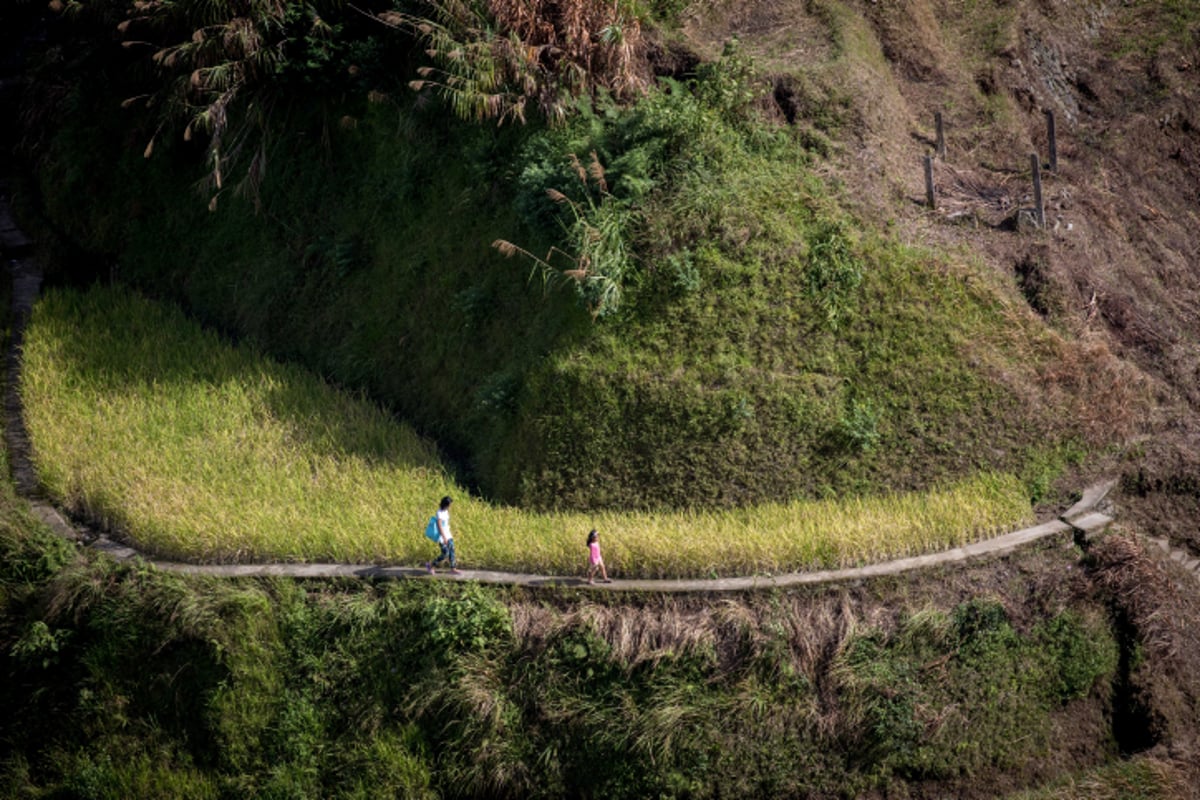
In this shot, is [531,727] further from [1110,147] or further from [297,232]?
[1110,147]

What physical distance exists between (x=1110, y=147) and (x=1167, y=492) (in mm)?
7276

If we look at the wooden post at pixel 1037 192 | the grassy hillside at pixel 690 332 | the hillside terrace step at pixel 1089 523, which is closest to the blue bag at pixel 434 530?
the grassy hillside at pixel 690 332

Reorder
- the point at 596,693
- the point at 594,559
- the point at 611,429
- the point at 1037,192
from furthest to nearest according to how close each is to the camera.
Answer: the point at 1037,192 < the point at 611,429 < the point at 594,559 < the point at 596,693

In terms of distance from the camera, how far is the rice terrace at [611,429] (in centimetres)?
1170

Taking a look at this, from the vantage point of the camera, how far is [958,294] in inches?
552

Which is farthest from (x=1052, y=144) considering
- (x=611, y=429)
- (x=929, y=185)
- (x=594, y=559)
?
(x=594, y=559)

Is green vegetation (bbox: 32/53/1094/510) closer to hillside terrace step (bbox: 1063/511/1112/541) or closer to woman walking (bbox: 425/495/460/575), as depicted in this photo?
hillside terrace step (bbox: 1063/511/1112/541)

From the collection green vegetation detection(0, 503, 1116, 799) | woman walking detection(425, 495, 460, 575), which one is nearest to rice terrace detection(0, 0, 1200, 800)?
green vegetation detection(0, 503, 1116, 799)

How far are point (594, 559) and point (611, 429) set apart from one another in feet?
6.94

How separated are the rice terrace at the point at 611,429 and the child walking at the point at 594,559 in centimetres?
12

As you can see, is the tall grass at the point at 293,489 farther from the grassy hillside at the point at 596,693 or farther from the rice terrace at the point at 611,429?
the grassy hillside at the point at 596,693

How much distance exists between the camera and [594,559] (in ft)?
38.8

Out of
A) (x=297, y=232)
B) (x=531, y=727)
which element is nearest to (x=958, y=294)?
(x=531, y=727)

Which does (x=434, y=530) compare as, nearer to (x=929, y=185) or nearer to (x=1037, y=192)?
(x=929, y=185)
